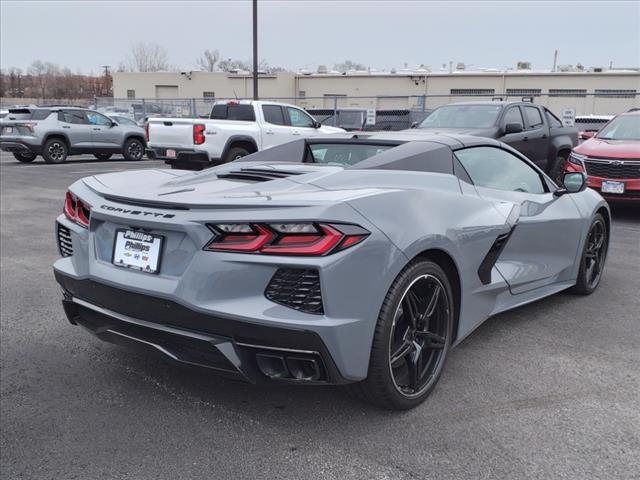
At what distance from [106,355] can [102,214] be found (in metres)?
1.28

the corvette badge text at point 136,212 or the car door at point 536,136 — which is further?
the car door at point 536,136

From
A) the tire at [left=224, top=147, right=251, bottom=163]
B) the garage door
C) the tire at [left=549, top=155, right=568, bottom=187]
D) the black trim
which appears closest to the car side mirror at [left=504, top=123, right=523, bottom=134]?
the tire at [left=549, top=155, right=568, bottom=187]

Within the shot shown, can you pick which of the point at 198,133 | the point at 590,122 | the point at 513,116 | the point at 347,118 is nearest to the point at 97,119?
the point at 198,133

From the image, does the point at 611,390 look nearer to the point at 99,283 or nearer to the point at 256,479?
the point at 256,479

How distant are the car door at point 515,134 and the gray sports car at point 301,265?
268 inches

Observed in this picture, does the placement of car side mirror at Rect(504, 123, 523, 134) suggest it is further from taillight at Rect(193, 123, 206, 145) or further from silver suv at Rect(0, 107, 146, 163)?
silver suv at Rect(0, 107, 146, 163)

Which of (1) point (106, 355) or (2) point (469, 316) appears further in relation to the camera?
(1) point (106, 355)

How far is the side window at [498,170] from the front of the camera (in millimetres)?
3910

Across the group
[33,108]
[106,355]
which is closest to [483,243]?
[106,355]

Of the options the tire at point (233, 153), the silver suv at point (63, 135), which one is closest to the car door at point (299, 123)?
the tire at point (233, 153)

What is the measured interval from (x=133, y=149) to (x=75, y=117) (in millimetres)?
2134

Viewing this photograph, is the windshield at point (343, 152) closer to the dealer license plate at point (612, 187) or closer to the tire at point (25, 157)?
the dealer license plate at point (612, 187)

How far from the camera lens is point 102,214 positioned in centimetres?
296

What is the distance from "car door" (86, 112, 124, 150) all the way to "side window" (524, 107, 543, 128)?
13.7 meters
